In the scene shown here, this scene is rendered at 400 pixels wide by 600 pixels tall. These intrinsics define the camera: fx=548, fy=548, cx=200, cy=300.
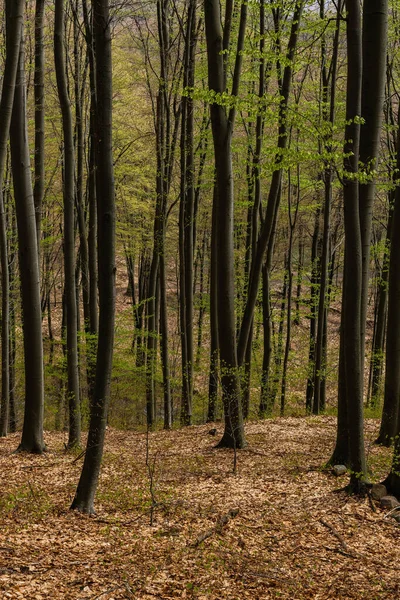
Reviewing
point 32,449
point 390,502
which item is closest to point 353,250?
point 390,502

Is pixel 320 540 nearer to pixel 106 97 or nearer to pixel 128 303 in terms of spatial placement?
pixel 106 97

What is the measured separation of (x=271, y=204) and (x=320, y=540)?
6694mm

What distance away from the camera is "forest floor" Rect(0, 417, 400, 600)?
4777 mm

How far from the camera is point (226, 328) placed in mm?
9562

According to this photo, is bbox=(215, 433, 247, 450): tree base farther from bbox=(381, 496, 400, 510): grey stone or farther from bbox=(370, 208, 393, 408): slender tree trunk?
bbox=(370, 208, 393, 408): slender tree trunk

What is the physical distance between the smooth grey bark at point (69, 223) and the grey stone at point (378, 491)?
5540 mm

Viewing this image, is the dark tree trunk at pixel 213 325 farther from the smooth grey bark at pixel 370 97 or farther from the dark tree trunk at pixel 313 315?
the smooth grey bark at pixel 370 97

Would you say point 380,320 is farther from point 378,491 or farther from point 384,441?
point 378,491

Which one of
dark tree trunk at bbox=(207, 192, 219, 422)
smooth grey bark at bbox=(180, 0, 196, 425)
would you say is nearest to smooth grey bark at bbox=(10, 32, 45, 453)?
dark tree trunk at bbox=(207, 192, 219, 422)

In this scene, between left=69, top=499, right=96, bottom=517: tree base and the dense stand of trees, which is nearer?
left=69, top=499, right=96, bottom=517: tree base

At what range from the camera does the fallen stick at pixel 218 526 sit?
5811mm

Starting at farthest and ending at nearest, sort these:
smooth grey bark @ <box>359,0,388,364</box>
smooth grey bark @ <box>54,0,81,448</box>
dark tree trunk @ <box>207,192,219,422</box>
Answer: dark tree trunk @ <box>207,192,219,422</box>
smooth grey bark @ <box>54,0,81,448</box>
smooth grey bark @ <box>359,0,388,364</box>

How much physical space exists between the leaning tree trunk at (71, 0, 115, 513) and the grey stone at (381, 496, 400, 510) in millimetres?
3597

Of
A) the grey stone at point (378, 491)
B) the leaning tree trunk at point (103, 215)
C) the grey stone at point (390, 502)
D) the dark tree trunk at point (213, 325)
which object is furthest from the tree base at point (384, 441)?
the leaning tree trunk at point (103, 215)
